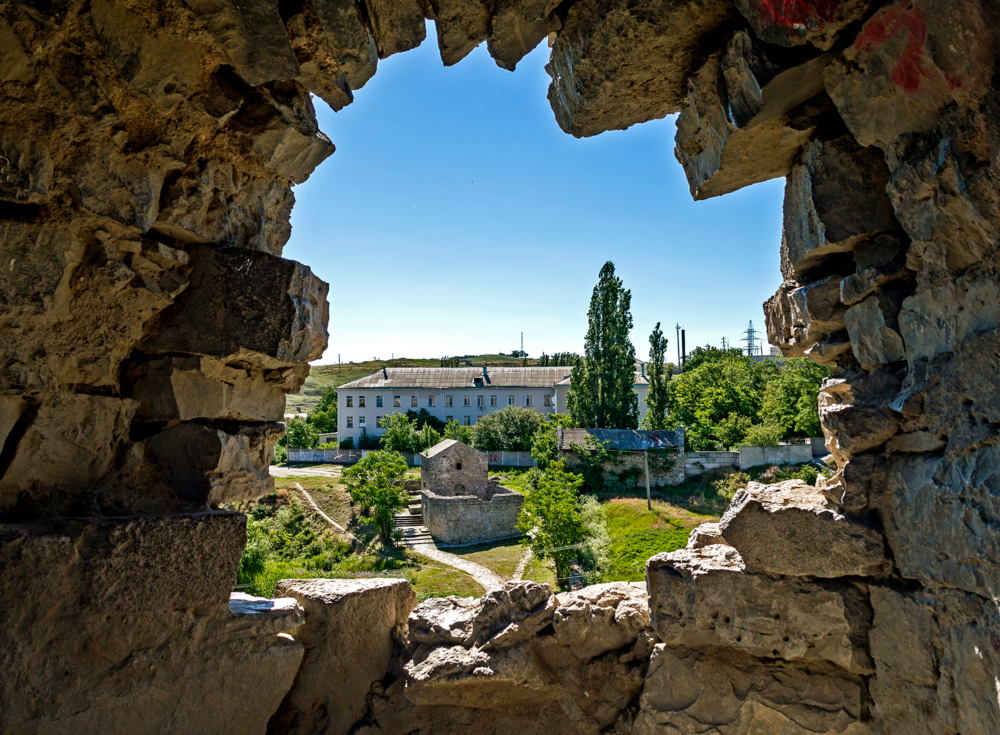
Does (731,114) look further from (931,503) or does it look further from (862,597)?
(862,597)

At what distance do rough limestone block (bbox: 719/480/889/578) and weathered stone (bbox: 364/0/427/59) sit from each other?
312 centimetres

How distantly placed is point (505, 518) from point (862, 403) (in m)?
20.9

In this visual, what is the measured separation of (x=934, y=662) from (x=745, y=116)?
8.95 ft

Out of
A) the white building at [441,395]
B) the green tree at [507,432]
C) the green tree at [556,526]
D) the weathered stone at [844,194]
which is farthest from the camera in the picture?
the white building at [441,395]

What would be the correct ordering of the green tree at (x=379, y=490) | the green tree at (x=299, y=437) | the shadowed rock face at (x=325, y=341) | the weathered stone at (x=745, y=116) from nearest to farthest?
the shadowed rock face at (x=325, y=341)
the weathered stone at (x=745, y=116)
the green tree at (x=379, y=490)
the green tree at (x=299, y=437)

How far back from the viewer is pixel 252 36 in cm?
288

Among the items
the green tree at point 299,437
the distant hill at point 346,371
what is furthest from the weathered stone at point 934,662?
the distant hill at point 346,371

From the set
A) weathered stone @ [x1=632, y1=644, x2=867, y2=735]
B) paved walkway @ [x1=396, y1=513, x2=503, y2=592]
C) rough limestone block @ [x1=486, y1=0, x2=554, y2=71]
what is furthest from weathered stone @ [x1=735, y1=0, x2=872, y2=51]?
paved walkway @ [x1=396, y1=513, x2=503, y2=592]

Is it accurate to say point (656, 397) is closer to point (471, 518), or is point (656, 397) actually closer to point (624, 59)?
point (471, 518)

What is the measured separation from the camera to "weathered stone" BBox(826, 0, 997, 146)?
7.88 feet

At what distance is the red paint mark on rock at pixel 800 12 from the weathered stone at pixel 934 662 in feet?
8.27

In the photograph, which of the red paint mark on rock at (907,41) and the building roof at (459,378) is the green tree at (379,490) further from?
the red paint mark on rock at (907,41)

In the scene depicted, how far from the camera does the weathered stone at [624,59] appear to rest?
10.1 ft

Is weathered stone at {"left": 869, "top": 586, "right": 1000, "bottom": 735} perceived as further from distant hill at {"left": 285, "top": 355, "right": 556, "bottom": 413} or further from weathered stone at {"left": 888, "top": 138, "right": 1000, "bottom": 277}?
distant hill at {"left": 285, "top": 355, "right": 556, "bottom": 413}
